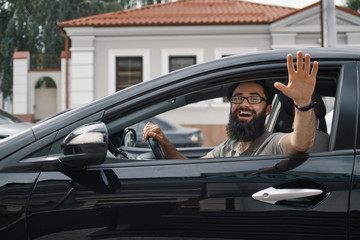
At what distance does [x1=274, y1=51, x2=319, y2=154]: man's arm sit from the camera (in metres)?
1.51

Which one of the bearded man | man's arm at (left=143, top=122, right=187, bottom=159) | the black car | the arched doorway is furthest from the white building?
the black car

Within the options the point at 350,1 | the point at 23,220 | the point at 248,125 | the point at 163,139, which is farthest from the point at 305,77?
the point at 350,1

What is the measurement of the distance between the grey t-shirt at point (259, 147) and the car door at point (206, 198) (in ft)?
0.65

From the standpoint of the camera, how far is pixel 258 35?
14.4 meters

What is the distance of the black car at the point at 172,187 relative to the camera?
4.84 feet

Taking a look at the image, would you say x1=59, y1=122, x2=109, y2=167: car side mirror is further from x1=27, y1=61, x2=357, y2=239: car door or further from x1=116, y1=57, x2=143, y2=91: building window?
x1=116, y1=57, x2=143, y2=91: building window

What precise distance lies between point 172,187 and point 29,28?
23151 millimetres

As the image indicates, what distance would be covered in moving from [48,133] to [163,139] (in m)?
0.83

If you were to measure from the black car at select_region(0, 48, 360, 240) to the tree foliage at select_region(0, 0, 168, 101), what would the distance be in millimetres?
22218

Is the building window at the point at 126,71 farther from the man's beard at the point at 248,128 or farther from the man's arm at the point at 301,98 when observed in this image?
the man's arm at the point at 301,98

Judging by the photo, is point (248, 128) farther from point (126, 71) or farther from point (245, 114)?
point (126, 71)

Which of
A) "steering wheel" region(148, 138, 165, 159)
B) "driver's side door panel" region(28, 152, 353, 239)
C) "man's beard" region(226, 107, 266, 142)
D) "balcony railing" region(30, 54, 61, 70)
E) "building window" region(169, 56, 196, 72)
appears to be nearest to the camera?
"driver's side door panel" region(28, 152, 353, 239)

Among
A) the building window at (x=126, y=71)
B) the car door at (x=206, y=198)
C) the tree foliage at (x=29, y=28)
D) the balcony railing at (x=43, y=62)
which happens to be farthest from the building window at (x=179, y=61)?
the car door at (x=206, y=198)

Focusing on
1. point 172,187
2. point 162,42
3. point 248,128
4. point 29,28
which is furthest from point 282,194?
point 29,28
